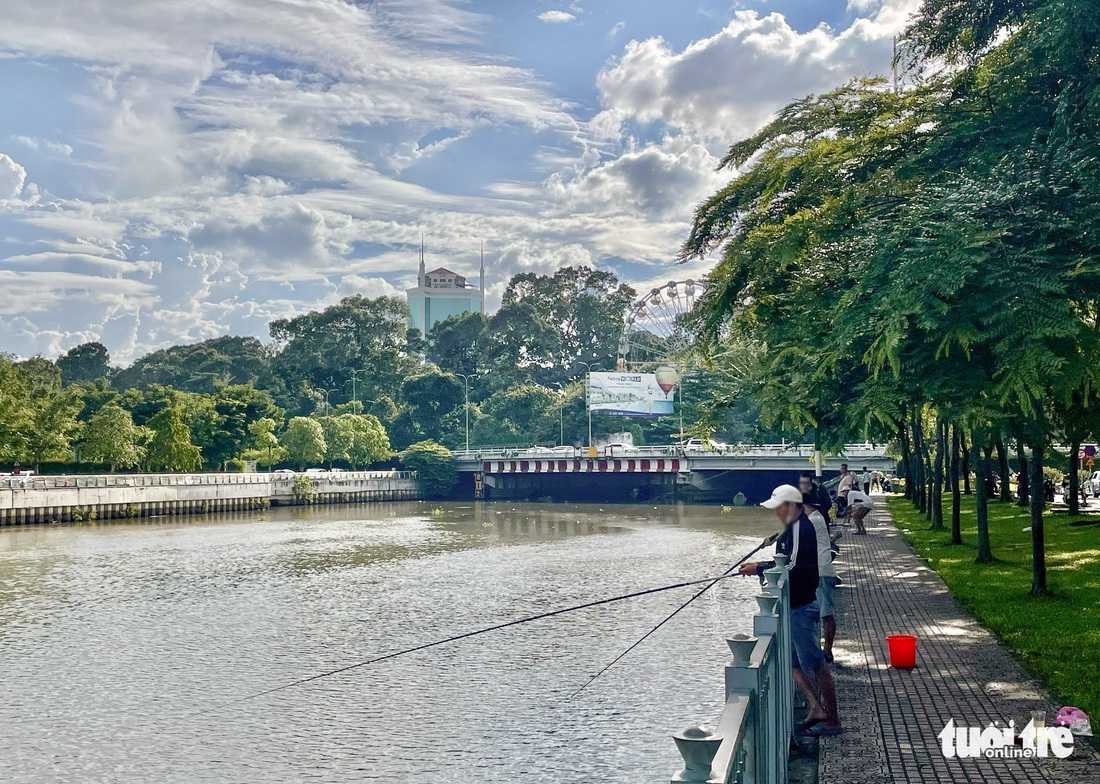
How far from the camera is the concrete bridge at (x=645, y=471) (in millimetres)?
71500

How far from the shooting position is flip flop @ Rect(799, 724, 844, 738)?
9.06 meters

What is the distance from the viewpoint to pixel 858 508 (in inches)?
1233

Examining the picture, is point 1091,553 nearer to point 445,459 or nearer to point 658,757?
point 658,757

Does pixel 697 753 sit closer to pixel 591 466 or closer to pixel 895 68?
pixel 895 68

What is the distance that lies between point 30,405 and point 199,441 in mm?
15688

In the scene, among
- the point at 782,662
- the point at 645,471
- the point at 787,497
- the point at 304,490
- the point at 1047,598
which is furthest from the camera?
the point at 645,471

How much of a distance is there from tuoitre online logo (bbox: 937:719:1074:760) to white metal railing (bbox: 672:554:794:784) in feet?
4.28

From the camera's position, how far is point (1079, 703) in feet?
31.7

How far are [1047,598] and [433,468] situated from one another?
70799 millimetres

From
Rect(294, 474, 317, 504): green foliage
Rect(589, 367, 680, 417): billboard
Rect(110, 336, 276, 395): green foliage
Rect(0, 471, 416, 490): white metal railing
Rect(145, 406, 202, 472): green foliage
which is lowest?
Rect(294, 474, 317, 504): green foliage

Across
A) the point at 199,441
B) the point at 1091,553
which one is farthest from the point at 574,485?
the point at 1091,553

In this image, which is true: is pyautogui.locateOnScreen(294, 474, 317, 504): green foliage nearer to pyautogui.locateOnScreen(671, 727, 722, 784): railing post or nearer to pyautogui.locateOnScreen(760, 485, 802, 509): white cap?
pyautogui.locateOnScreen(760, 485, 802, 509): white cap

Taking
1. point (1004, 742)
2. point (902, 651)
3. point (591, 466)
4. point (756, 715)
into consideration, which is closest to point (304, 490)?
point (591, 466)

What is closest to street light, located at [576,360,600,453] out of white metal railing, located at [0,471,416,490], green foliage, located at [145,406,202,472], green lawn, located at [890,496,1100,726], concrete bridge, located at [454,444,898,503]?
concrete bridge, located at [454,444,898,503]
